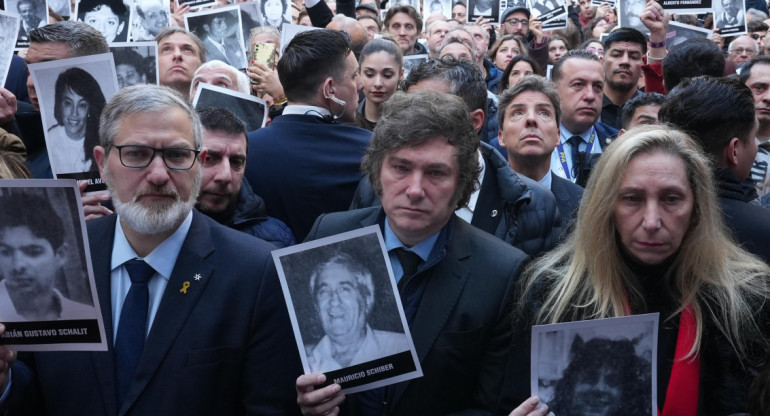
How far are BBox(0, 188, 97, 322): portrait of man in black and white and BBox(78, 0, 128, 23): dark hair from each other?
5.41 meters

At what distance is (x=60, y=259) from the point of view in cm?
279

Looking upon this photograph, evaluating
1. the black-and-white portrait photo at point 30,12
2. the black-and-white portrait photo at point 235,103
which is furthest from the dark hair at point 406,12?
the black-and-white portrait photo at point 235,103

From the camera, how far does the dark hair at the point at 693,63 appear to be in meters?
6.03

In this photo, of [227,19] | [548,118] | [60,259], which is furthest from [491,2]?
[60,259]

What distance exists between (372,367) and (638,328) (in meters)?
0.86

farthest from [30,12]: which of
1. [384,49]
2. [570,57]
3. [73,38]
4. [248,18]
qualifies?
[570,57]

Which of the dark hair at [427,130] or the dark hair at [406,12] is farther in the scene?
the dark hair at [406,12]

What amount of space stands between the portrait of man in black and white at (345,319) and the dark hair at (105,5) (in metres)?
5.65

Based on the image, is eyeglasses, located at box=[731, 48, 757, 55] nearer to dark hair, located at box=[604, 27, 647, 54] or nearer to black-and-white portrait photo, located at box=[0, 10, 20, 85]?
dark hair, located at box=[604, 27, 647, 54]

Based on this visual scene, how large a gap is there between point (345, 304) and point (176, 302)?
22.6 inches

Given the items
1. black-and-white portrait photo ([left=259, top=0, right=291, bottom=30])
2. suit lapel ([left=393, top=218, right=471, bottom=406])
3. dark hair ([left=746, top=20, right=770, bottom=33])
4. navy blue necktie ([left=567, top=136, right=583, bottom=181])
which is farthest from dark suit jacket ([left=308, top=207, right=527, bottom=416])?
dark hair ([left=746, top=20, right=770, bottom=33])

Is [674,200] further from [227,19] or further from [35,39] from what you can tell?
[227,19]

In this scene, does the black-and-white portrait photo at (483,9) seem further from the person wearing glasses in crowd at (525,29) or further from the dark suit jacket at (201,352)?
the dark suit jacket at (201,352)

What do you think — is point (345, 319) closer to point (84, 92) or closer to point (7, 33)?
point (84, 92)
